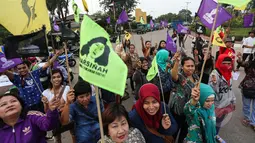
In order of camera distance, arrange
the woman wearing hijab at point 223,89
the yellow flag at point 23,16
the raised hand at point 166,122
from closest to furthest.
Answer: the raised hand at point 166,122
the yellow flag at point 23,16
the woman wearing hijab at point 223,89

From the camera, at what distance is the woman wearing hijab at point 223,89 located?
3033 mm

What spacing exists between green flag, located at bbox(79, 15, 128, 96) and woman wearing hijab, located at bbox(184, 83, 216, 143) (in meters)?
1.31

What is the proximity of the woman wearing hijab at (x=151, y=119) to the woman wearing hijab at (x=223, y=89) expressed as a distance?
1.33 meters

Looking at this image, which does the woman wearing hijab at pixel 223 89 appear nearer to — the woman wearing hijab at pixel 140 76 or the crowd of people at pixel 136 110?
the crowd of people at pixel 136 110

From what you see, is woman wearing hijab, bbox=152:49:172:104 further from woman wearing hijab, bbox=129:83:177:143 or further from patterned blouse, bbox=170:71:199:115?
woman wearing hijab, bbox=129:83:177:143

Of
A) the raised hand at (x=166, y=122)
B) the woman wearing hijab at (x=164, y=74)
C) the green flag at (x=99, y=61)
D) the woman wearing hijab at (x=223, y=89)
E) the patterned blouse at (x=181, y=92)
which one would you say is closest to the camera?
the green flag at (x=99, y=61)

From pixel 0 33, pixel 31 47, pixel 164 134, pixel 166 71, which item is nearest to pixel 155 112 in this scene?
pixel 164 134

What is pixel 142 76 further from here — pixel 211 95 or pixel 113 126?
pixel 113 126

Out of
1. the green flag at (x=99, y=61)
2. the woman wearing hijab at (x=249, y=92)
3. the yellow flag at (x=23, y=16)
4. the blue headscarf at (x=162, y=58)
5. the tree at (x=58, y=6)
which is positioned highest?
the tree at (x=58, y=6)

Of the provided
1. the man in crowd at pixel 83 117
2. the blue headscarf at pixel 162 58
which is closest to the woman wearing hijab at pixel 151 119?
the man in crowd at pixel 83 117

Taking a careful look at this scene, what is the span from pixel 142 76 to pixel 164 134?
5.31 ft

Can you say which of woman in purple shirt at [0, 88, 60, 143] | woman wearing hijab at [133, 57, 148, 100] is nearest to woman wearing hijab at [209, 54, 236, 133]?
woman wearing hijab at [133, 57, 148, 100]

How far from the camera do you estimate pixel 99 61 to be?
1410mm

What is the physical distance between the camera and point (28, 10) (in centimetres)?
230
